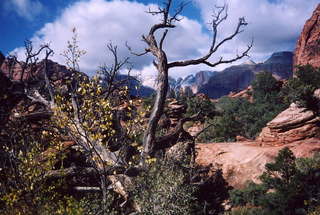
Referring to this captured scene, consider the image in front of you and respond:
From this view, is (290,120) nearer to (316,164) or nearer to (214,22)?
(316,164)

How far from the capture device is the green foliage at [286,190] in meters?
14.8

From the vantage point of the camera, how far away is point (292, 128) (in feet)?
78.1

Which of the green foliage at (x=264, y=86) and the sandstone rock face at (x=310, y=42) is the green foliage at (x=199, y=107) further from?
the sandstone rock face at (x=310, y=42)

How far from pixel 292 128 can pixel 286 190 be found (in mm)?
10109

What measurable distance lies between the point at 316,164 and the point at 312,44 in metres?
73.6

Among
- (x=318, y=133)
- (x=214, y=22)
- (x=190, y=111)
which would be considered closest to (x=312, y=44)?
(x=190, y=111)

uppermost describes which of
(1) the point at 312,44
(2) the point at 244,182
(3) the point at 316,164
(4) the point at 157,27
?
(1) the point at 312,44

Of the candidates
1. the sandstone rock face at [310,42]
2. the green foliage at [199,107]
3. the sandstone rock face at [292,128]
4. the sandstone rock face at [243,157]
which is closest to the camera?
the sandstone rock face at [243,157]

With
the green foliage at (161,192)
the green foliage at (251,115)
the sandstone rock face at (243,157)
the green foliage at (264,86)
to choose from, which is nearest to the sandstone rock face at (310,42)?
the green foliage at (264,86)

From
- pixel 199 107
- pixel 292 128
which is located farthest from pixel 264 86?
pixel 292 128

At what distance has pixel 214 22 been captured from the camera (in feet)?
39.1

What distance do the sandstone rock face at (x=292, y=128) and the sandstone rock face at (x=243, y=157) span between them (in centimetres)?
94

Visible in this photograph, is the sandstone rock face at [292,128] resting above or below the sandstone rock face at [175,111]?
below

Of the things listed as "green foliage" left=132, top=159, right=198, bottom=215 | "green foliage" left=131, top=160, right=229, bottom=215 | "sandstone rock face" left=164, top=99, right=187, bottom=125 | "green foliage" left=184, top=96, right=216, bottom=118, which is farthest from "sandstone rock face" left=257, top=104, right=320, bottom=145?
"green foliage" left=184, top=96, right=216, bottom=118
